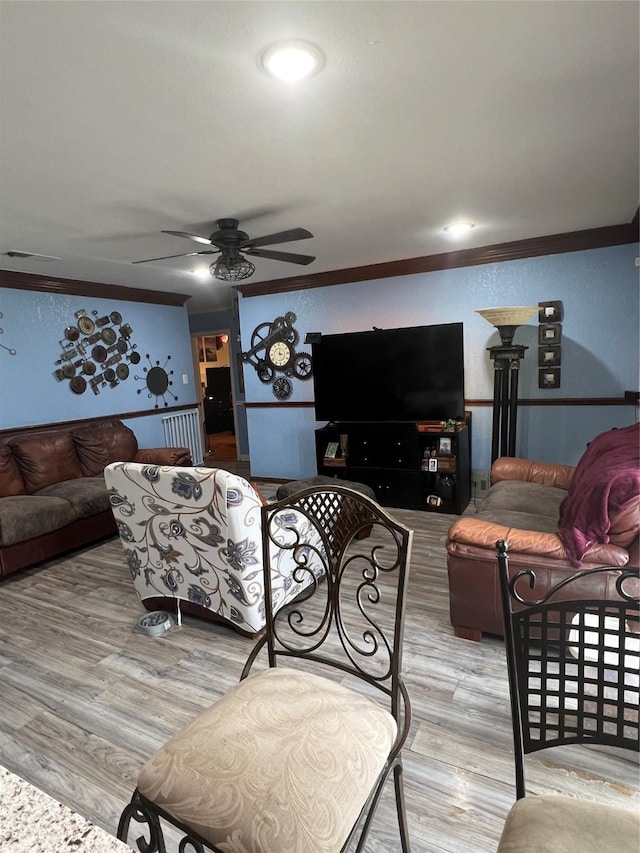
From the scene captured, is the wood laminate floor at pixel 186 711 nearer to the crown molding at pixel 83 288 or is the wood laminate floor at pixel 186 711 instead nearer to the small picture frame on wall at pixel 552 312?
the small picture frame on wall at pixel 552 312

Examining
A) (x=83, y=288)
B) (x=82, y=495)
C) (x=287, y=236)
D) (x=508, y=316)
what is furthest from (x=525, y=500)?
(x=83, y=288)

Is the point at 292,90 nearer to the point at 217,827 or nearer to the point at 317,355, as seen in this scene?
the point at 217,827

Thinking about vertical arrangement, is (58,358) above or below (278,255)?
below

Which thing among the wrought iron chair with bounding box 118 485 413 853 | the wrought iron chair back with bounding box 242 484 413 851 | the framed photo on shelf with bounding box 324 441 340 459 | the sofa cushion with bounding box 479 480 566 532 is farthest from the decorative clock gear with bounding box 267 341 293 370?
the wrought iron chair with bounding box 118 485 413 853

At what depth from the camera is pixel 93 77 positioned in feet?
5.08

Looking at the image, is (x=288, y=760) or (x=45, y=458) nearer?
(x=288, y=760)

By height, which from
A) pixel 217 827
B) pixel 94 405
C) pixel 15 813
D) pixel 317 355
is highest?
pixel 317 355

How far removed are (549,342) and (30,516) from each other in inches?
180

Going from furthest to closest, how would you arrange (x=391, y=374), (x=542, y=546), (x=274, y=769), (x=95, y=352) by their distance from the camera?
(x=95, y=352) < (x=391, y=374) < (x=542, y=546) < (x=274, y=769)

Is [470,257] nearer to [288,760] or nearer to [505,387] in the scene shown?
[505,387]

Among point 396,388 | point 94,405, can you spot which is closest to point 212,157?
point 396,388

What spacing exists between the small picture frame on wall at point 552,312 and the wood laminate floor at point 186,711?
8.34ft

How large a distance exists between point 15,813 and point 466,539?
1.96 meters

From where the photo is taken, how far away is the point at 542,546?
82.0 inches
